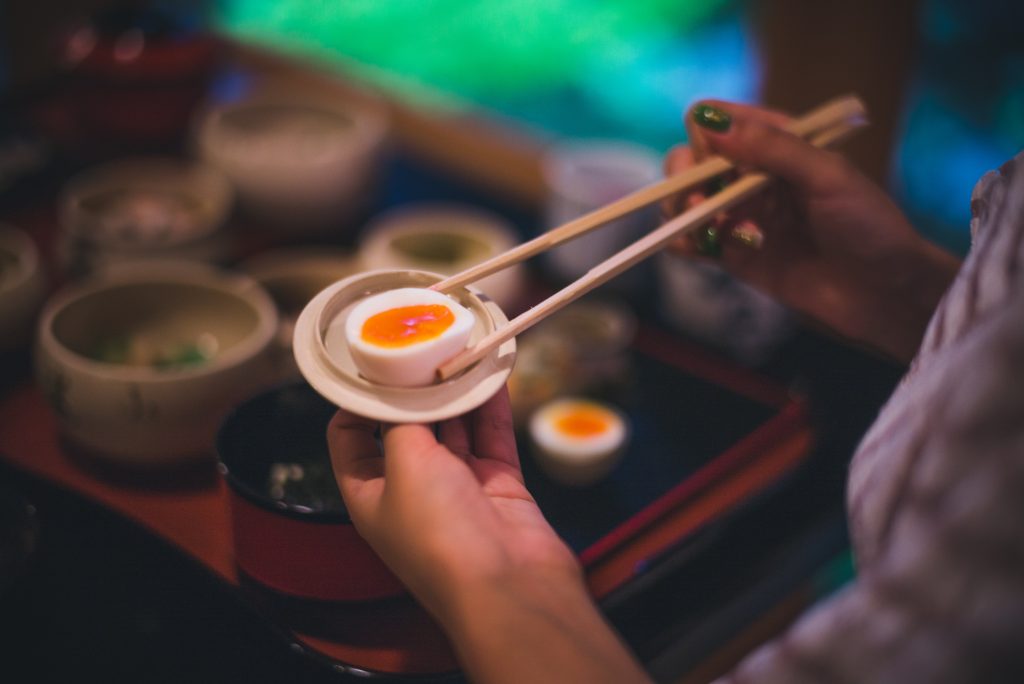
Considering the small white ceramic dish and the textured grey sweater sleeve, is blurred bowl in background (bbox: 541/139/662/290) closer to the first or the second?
the small white ceramic dish

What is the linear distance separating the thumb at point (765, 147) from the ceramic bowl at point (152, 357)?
778mm

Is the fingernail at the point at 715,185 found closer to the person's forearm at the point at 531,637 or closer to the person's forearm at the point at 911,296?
the person's forearm at the point at 911,296

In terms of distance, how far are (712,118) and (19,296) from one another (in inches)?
47.8

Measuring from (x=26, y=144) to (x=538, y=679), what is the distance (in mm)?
2012

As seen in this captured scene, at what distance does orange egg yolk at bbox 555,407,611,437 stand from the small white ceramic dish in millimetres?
451

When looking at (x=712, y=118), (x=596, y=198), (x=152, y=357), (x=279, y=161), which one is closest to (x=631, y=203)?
(x=712, y=118)

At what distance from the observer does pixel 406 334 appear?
3.14ft

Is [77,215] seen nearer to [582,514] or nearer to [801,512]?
[582,514]

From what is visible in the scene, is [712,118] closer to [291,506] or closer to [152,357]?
[291,506]

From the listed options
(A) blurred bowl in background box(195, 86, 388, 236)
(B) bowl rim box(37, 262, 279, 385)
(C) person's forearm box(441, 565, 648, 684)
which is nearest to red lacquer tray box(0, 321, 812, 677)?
(B) bowl rim box(37, 262, 279, 385)

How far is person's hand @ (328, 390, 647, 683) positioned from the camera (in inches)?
32.0

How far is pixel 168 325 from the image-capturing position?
1.58 m

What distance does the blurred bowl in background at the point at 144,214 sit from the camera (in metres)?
1.71

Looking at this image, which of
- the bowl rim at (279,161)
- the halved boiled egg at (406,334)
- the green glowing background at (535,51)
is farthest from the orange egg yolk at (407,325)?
the green glowing background at (535,51)
